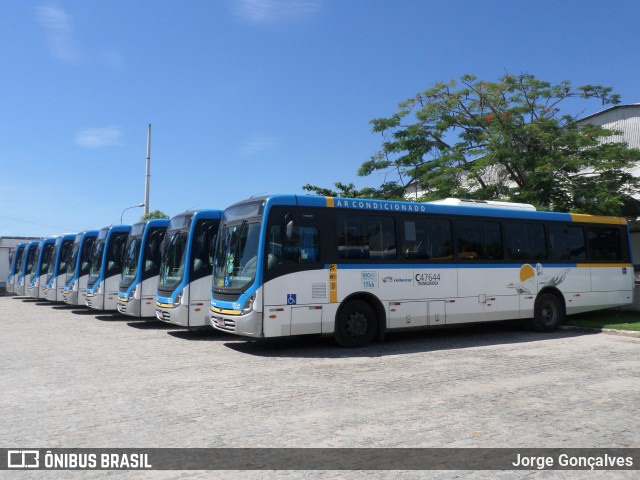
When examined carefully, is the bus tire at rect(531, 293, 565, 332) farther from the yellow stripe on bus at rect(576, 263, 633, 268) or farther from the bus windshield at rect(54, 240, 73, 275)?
the bus windshield at rect(54, 240, 73, 275)

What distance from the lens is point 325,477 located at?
4.63m

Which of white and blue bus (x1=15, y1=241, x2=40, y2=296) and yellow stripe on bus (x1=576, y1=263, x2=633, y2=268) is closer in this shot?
yellow stripe on bus (x1=576, y1=263, x2=633, y2=268)

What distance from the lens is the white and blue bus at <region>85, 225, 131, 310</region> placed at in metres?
19.2

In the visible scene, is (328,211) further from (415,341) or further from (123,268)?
(123,268)

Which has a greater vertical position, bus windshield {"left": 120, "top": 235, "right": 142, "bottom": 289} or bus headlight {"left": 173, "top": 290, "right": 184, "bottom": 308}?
bus windshield {"left": 120, "top": 235, "right": 142, "bottom": 289}

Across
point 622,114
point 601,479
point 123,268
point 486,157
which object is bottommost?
point 601,479

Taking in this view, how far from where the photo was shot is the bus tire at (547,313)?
14.8 meters

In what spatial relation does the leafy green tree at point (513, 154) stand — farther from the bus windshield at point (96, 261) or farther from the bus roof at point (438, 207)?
the bus windshield at point (96, 261)

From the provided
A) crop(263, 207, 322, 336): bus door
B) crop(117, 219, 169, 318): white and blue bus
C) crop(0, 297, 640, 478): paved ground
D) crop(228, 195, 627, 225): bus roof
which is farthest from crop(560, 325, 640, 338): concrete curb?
crop(117, 219, 169, 318): white and blue bus

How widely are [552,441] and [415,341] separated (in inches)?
303

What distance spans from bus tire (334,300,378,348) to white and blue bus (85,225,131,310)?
10509 mm

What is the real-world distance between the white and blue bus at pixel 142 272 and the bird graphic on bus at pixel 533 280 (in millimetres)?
9993

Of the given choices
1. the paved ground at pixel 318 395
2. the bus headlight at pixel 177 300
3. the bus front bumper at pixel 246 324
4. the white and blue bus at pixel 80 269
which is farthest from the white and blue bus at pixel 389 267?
the white and blue bus at pixel 80 269

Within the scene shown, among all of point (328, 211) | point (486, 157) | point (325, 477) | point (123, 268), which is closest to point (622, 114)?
point (486, 157)
